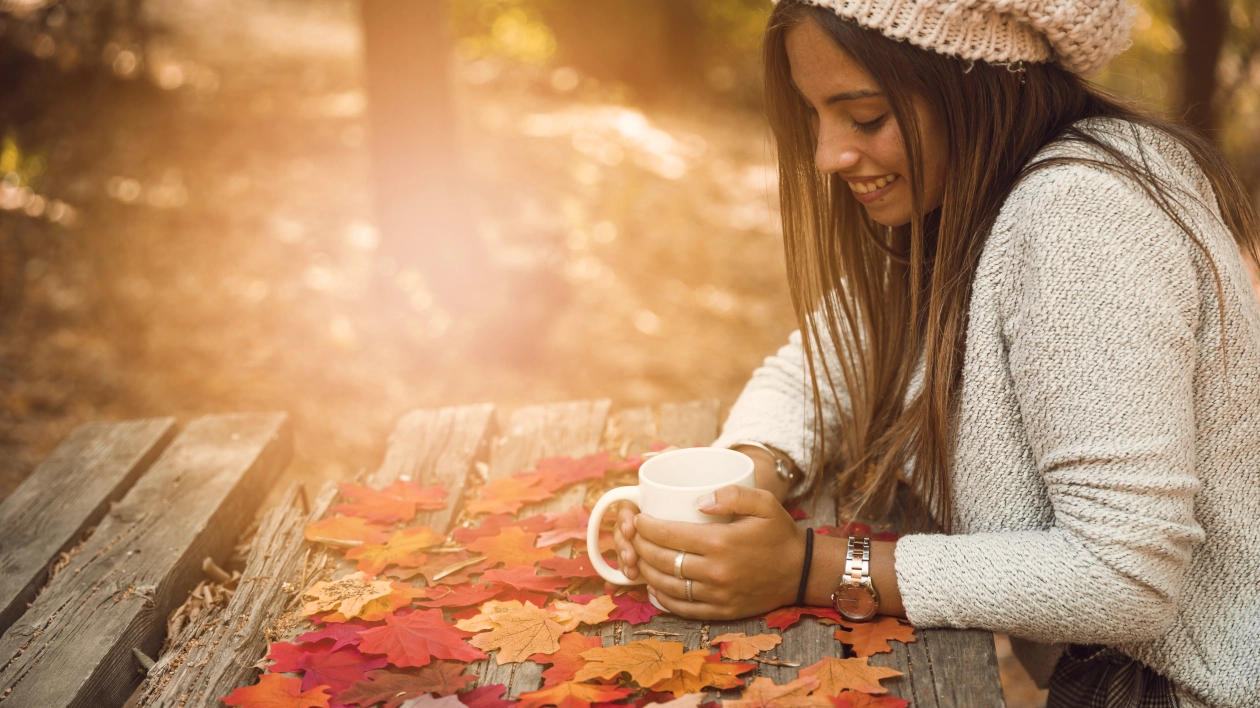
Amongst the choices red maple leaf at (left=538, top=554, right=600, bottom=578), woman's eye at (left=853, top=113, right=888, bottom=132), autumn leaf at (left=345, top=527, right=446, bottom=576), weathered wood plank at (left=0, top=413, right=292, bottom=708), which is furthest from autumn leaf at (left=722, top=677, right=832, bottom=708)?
weathered wood plank at (left=0, top=413, right=292, bottom=708)

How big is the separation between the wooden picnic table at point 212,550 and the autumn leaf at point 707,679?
0.04 m

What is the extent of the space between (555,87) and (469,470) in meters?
7.63

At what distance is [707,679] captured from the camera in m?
1.44

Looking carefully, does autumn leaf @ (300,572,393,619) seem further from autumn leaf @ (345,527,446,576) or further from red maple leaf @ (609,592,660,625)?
red maple leaf @ (609,592,660,625)

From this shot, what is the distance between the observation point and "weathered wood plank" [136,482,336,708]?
152cm

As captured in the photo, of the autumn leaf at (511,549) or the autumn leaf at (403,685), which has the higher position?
the autumn leaf at (403,685)

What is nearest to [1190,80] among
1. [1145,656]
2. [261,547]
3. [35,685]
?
[1145,656]

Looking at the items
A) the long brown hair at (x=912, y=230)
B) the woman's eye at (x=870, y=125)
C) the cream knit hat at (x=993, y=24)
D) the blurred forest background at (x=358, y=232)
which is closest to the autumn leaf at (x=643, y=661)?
the long brown hair at (x=912, y=230)

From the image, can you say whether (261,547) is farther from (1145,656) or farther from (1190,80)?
(1190,80)

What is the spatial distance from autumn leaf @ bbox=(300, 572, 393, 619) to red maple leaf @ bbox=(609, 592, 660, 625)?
0.43 meters

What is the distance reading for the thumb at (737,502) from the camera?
60.8 inches

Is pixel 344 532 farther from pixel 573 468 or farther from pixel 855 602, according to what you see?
pixel 855 602

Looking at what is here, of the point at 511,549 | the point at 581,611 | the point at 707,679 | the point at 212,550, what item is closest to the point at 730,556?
the point at 707,679

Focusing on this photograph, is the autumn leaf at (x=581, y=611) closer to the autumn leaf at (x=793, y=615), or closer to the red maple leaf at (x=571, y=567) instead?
the red maple leaf at (x=571, y=567)
